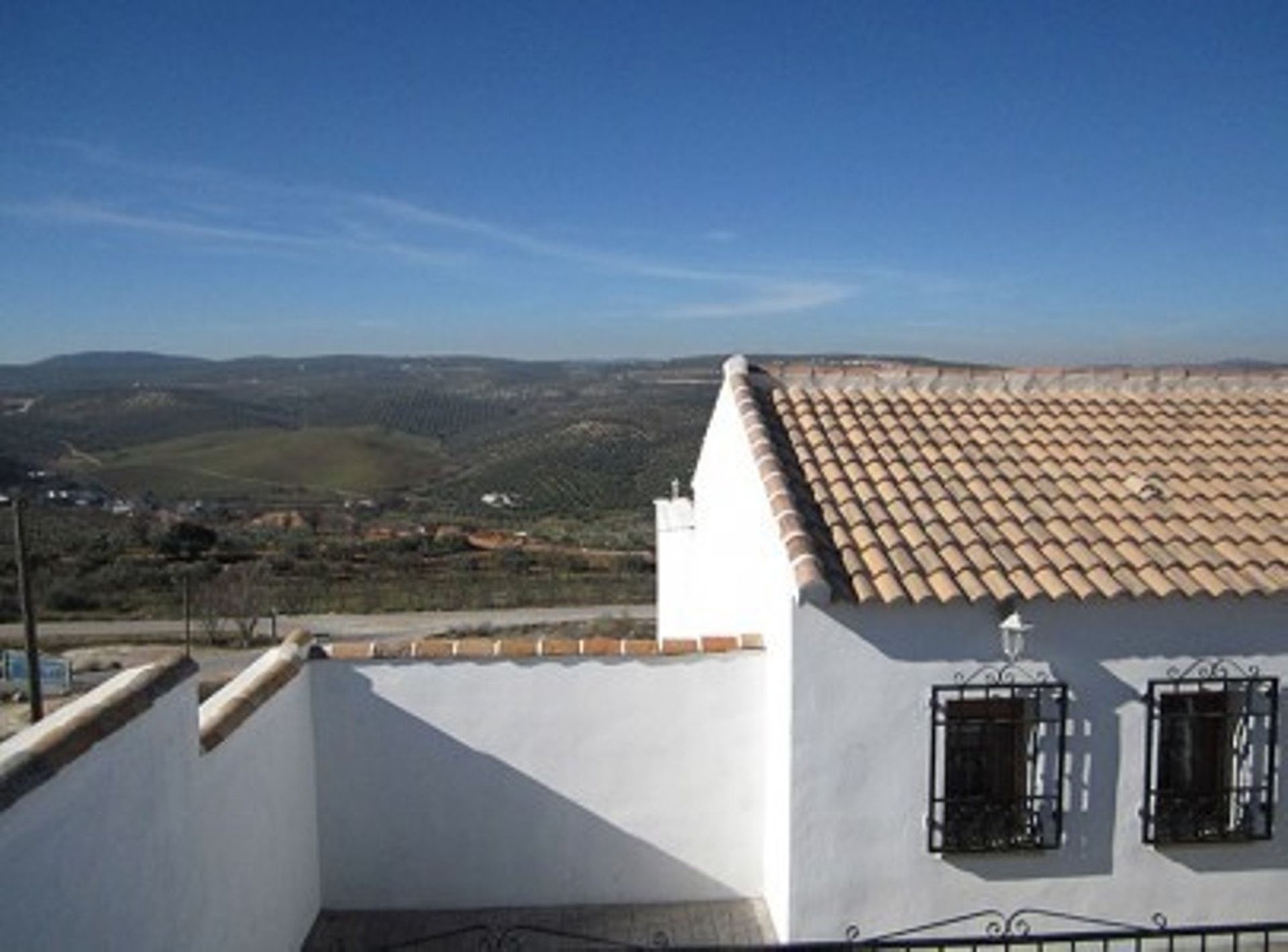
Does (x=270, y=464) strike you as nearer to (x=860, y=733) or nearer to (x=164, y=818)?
(x=860, y=733)

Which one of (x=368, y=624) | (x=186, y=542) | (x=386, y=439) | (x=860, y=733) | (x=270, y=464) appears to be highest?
(x=860, y=733)

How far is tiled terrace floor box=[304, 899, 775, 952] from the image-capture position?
8219 mm

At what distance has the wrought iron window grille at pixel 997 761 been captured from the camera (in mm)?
7891

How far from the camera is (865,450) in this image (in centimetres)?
952

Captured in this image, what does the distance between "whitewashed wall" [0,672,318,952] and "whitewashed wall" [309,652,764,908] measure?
37 centimetres

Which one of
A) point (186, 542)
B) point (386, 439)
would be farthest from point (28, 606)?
point (386, 439)

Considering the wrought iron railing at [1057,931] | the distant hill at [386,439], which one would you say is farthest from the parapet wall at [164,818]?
the distant hill at [386,439]

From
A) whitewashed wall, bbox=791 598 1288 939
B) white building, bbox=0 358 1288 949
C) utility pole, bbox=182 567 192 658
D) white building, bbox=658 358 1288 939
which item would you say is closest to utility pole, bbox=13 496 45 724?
utility pole, bbox=182 567 192 658

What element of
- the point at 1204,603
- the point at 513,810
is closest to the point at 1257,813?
the point at 1204,603

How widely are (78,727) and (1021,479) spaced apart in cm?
739

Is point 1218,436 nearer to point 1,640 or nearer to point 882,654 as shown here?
point 882,654

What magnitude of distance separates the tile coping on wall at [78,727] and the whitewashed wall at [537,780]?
112 inches

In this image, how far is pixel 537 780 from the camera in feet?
28.7

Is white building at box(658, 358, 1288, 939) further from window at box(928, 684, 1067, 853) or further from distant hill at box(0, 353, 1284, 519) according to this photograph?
distant hill at box(0, 353, 1284, 519)
